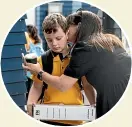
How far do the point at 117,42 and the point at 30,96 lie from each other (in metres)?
0.43

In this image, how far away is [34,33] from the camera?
1572 mm

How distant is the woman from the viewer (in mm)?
1417

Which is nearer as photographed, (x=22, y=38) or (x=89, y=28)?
(x=89, y=28)

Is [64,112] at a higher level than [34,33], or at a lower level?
lower

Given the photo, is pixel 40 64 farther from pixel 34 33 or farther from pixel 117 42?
pixel 117 42

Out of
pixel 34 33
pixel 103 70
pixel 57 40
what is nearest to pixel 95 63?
pixel 103 70

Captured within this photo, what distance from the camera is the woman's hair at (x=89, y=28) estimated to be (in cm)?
144

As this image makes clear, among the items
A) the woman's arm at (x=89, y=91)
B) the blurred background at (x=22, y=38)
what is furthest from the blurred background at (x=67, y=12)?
the woman's arm at (x=89, y=91)

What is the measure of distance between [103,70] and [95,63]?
6cm

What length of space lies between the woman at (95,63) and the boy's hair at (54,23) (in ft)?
0.09

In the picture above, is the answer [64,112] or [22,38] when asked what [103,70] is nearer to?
[64,112]

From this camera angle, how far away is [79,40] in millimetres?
1436

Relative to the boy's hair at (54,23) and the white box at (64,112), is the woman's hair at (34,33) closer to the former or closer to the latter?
the boy's hair at (54,23)

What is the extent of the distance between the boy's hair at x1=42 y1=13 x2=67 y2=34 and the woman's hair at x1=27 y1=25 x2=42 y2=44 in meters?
0.10
